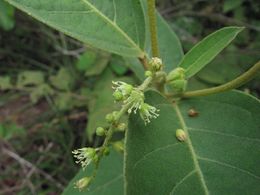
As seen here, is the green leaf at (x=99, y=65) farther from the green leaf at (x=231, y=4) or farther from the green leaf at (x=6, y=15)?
the green leaf at (x=231, y=4)

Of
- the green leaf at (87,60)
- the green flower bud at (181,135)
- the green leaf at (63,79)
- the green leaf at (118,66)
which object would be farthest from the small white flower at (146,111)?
the green leaf at (63,79)

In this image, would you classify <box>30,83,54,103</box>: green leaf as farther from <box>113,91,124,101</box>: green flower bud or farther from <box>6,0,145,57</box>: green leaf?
<box>113,91,124,101</box>: green flower bud

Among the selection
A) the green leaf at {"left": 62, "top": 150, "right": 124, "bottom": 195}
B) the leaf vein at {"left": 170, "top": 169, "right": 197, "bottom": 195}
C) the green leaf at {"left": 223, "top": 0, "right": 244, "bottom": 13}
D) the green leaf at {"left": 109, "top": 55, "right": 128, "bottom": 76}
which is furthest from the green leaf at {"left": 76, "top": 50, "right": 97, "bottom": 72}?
the leaf vein at {"left": 170, "top": 169, "right": 197, "bottom": 195}

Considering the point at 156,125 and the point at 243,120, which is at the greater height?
the point at 156,125

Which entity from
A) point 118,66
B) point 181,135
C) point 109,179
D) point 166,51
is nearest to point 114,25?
point 181,135

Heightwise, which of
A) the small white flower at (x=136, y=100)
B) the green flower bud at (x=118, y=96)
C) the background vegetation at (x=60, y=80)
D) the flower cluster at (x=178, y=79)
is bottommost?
the background vegetation at (x=60, y=80)

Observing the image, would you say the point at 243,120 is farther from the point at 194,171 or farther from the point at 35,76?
the point at 35,76

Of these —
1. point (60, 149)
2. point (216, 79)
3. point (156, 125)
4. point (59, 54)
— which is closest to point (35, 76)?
point (59, 54)
